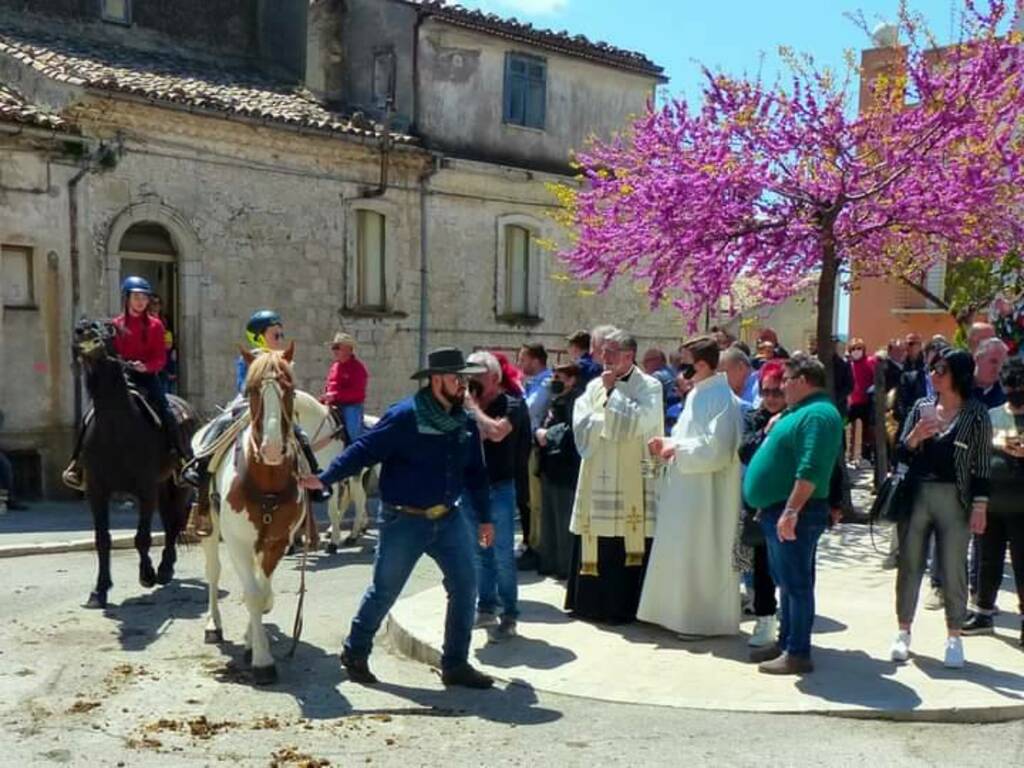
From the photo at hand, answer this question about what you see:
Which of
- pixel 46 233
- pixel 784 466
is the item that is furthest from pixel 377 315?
pixel 784 466

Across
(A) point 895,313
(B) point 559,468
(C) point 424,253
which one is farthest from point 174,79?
(A) point 895,313

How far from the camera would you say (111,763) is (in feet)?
16.8

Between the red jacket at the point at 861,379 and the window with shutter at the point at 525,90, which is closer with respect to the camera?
the red jacket at the point at 861,379

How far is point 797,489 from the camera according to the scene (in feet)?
20.0

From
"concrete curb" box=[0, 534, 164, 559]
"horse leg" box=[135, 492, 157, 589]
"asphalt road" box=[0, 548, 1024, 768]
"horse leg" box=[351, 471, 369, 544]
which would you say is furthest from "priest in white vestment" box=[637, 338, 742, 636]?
"concrete curb" box=[0, 534, 164, 559]

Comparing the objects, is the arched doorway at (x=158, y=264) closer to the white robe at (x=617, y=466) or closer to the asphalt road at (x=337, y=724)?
the asphalt road at (x=337, y=724)

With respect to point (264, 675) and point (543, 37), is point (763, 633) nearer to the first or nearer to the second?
point (264, 675)

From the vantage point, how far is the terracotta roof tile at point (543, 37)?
1930 centimetres

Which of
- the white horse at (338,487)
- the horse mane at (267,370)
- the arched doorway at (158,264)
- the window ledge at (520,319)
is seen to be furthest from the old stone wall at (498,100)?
the horse mane at (267,370)

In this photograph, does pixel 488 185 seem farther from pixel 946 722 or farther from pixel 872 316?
pixel 946 722

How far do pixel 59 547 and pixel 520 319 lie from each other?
36.9 ft

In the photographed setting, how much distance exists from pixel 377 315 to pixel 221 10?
7.31 metres

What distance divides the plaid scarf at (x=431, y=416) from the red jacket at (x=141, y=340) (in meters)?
3.61

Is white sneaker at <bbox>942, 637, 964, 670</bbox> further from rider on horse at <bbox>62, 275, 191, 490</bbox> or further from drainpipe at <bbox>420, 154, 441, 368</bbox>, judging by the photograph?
drainpipe at <bbox>420, 154, 441, 368</bbox>
